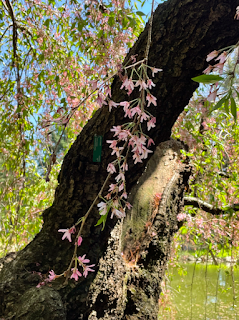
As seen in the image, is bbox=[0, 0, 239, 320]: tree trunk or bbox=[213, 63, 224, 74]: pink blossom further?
bbox=[0, 0, 239, 320]: tree trunk

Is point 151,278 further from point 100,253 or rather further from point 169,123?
point 169,123

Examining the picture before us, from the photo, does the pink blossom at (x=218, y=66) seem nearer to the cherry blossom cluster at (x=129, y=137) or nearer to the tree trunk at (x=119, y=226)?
the cherry blossom cluster at (x=129, y=137)

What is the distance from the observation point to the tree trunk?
1.07 m

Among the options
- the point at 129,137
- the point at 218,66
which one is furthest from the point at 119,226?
the point at 218,66

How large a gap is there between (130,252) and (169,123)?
2.04 ft

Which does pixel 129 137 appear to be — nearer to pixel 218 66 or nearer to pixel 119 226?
pixel 218 66

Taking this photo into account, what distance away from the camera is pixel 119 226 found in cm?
124

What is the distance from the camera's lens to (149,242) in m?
1.25

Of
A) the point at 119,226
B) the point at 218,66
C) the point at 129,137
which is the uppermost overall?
the point at 218,66

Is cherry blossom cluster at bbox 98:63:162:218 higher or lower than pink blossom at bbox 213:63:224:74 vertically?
lower

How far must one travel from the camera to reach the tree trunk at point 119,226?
1073 mm

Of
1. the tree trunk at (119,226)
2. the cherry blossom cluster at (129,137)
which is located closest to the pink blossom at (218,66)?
the cherry blossom cluster at (129,137)

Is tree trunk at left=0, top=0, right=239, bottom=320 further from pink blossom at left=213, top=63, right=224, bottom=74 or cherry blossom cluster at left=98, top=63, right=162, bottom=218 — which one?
pink blossom at left=213, top=63, right=224, bottom=74

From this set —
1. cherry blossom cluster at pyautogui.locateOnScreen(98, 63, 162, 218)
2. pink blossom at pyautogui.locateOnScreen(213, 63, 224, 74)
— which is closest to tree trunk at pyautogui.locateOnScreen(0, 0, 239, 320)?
cherry blossom cluster at pyautogui.locateOnScreen(98, 63, 162, 218)
